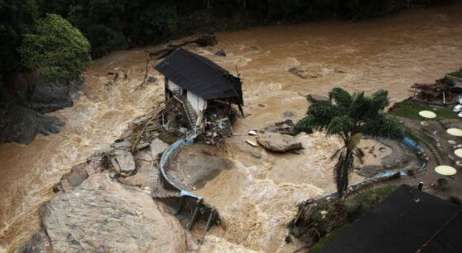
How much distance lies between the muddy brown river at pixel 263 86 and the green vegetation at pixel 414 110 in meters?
1.91

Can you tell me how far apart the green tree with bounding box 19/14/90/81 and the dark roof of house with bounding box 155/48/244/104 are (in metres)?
5.56

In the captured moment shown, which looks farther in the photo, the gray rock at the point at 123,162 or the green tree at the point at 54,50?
the green tree at the point at 54,50

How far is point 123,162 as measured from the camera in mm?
24625

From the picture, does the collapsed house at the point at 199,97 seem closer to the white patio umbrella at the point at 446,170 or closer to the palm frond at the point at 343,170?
the palm frond at the point at 343,170

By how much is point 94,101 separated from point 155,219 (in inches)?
561

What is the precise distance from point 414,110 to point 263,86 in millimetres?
10066

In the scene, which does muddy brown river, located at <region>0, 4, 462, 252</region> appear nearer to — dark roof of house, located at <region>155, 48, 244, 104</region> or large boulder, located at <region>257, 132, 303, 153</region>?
large boulder, located at <region>257, 132, 303, 153</region>

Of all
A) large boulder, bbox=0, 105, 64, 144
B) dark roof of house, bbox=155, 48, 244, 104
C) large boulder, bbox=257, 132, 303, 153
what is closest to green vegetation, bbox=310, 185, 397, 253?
large boulder, bbox=257, 132, 303, 153

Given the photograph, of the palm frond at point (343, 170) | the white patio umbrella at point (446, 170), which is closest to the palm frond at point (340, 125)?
the palm frond at point (343, 170)

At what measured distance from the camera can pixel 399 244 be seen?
16.1 meters

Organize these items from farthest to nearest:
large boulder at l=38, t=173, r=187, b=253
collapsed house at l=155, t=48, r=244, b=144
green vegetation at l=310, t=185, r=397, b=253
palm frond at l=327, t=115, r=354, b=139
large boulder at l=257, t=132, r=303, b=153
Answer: collapsed house at l=155, t=48, r=244, b=144, large boulder at l=257, t=132, r=303, b=153, large boulder at l=38, t=173, r=187, b=253, green vegetation at l=310, t=185, r=397, b=253, palm frond at l=327, t=115, r=354, b=139

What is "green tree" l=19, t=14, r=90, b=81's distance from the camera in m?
28.2

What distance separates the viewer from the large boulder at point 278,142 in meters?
25.2

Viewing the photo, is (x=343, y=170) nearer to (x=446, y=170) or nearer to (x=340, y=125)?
(x=340, y=125)
